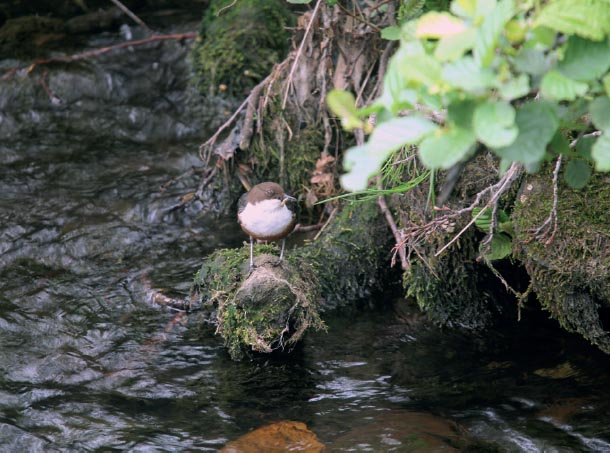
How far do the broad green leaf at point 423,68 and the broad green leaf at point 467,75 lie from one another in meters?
0.04

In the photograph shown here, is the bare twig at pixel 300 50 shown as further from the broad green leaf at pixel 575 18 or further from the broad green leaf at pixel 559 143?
the broad green leaf at pixel 575 18

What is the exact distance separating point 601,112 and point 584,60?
0.14 meters

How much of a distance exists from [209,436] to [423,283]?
176 centimetres

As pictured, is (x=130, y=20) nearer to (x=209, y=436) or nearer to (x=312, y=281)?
(x=312, y=281)

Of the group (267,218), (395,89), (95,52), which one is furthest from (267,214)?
(95,52)

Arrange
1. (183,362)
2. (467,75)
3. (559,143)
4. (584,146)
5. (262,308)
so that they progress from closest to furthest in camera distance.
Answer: (467,75) < (559,143) < (584,146) < (262,308) < (183,362)

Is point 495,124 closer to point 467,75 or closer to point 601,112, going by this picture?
point 467,75

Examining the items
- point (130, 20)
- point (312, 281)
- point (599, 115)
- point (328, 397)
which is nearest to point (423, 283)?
Result: point (312, 281)

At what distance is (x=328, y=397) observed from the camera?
14.3 feet

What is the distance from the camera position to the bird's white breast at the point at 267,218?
15.9 feet

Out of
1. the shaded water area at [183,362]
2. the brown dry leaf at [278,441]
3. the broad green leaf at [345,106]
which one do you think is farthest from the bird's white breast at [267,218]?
the broad green leaf at [345,106]

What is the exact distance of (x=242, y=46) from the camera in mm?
7461

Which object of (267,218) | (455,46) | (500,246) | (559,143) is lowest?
(500,246)

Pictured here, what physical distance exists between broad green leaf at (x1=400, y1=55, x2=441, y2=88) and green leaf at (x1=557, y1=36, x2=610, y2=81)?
0.29 m
